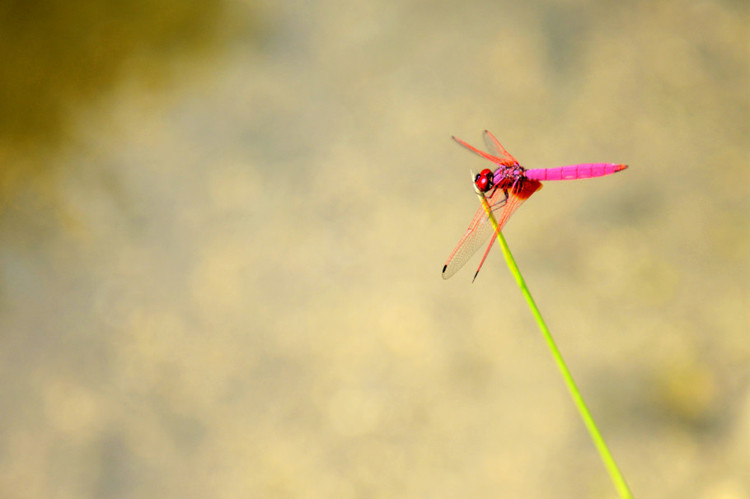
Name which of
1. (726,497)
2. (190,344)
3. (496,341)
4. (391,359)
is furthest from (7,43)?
(726,497)

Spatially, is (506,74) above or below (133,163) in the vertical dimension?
above

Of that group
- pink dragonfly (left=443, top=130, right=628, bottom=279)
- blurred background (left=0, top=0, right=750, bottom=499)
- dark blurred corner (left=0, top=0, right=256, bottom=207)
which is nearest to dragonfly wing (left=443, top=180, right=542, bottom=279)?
pink dragonfly (left=443, top=130, right=628, bottom=279)

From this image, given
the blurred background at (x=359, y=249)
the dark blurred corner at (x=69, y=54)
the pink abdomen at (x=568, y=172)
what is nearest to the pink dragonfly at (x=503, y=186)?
the pink abdomen at (x=568, y=172)

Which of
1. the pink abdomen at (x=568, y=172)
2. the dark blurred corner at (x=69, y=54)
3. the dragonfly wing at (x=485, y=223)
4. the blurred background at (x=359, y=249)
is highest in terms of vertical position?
the dark blurred corner at (x=69, y=54)

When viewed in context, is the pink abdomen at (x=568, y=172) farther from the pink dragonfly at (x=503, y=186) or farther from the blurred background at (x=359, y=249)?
the blurred background at (x=359, y=249)

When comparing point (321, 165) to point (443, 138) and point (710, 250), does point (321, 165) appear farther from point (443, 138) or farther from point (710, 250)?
point (710, 250)

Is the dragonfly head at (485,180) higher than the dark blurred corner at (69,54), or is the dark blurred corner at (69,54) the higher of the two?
the dark blurred corner at (69,54)

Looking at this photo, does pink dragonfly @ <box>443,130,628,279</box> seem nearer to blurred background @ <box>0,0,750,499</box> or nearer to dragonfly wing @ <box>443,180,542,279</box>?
dragonfly wing @ <box>443,180,542,279</box>
